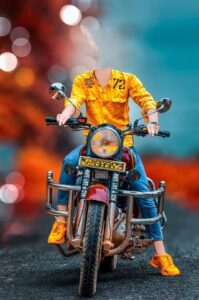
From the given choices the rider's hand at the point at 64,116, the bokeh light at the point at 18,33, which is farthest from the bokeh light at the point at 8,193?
the rider's hand at the point at 64,116

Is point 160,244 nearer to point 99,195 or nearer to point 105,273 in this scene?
point 105,273

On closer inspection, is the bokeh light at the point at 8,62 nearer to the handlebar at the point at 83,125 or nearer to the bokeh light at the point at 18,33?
the bokeh light at the point at 18,33

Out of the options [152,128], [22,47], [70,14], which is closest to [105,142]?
[152,128]

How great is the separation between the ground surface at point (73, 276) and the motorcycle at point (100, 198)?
0.26m

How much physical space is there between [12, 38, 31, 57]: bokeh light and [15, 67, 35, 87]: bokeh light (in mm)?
486

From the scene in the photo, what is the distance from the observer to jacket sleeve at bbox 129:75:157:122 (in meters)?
6.17

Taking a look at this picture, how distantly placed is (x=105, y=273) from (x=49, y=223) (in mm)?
4247

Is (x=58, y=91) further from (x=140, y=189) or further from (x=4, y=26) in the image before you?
(x=4, y=26)

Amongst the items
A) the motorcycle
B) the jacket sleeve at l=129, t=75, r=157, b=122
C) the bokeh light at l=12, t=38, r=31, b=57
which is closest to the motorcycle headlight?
the motorcycle

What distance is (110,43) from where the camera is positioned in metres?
6.11

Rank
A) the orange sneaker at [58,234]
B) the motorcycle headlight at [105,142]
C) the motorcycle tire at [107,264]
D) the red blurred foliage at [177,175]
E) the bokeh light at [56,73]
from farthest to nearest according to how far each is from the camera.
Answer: the bokeh light at [56,73] → the red blurred foliage at [177,175] → the motorcycle tire at [107,264] → the orange sneaker at [58,234] → the motorcycle headlight at [105,142]

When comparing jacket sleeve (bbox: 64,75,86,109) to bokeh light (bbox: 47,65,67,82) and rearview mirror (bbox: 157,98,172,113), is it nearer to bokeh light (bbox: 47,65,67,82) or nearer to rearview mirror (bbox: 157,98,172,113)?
rearview mirror (bbox: 157,98,172,113)

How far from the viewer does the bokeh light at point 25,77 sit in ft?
72.5

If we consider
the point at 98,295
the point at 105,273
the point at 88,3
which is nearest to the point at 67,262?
the point at 105,273
